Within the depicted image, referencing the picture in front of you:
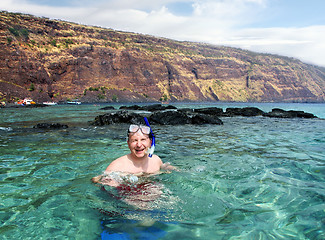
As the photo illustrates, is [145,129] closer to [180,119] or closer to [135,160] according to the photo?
[135,160]

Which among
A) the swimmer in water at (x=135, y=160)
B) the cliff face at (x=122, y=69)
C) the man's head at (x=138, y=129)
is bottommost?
the swimmer in water at (x=135, y=160)

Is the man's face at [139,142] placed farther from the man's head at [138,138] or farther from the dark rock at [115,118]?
the dark rock at [115,118]

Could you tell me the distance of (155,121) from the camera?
16.9 m

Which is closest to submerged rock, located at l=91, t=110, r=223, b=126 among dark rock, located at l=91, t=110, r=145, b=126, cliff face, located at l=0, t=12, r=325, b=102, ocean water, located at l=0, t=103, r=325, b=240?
dark rock, located at l=91, t=110, r=145, b=126

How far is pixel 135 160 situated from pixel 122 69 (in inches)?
4180

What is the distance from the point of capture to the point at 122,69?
106250mm

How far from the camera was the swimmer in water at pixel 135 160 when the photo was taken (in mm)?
3951

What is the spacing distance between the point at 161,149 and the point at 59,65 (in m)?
92.3

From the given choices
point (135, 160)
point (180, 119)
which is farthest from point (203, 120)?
point (135, 160)

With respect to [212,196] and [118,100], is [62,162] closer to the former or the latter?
[212,196]

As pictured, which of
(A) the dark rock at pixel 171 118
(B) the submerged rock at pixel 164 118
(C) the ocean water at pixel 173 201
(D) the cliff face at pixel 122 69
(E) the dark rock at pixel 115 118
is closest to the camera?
(C) the ocean water at pixel 173 201

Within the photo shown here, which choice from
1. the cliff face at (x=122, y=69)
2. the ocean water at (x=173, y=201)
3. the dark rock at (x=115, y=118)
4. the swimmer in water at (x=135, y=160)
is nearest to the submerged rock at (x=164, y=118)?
the dark rock at (x=115, y=118)

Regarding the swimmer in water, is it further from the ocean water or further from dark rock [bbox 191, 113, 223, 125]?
dark rock [bbox 191, 113, 223, 125]

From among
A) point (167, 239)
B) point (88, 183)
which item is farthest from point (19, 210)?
point (167, 239)
